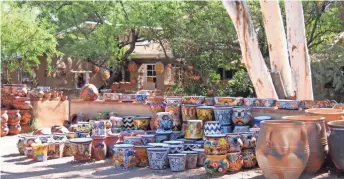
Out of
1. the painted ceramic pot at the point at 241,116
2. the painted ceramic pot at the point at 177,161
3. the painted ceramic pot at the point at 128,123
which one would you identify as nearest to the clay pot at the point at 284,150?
the painted ceramic pot at the point at 177,161

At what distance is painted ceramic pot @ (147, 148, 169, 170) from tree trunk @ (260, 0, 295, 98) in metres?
3.61

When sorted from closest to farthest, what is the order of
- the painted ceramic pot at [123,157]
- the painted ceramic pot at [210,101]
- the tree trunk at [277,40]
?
the painted ceramic pot at [123,157], the painted ceramic pot at [210,101], the tree trunk at [277,40]

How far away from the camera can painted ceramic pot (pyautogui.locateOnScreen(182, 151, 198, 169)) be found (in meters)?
7.15

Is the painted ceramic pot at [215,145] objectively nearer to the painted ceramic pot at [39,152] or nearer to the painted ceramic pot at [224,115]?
the painted ceramic pot at [224,115]

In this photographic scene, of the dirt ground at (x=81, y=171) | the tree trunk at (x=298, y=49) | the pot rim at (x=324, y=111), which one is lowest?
the dirt ground at (x=81, y=171)

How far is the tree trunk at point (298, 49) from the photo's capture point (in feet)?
30.8

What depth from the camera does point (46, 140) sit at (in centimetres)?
841

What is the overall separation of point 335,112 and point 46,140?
4.69 meters

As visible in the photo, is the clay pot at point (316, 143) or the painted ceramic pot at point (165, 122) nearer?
the clay pot at point (316, 143)

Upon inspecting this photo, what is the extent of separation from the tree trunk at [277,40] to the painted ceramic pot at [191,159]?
329 cm

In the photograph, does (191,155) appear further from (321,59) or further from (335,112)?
(321,59)

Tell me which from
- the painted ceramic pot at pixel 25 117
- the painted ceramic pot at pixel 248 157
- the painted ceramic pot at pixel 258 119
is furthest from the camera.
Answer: the painted ceramic pot at pixel 25 117

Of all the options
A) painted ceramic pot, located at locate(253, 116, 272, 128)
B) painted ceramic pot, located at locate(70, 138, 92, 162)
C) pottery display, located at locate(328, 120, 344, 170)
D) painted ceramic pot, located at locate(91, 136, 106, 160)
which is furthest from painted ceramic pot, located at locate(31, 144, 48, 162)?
pottery display, located at locate(328, 120, 344, 170)

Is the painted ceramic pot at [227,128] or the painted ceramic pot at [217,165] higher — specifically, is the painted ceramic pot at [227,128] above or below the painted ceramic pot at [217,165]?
above
